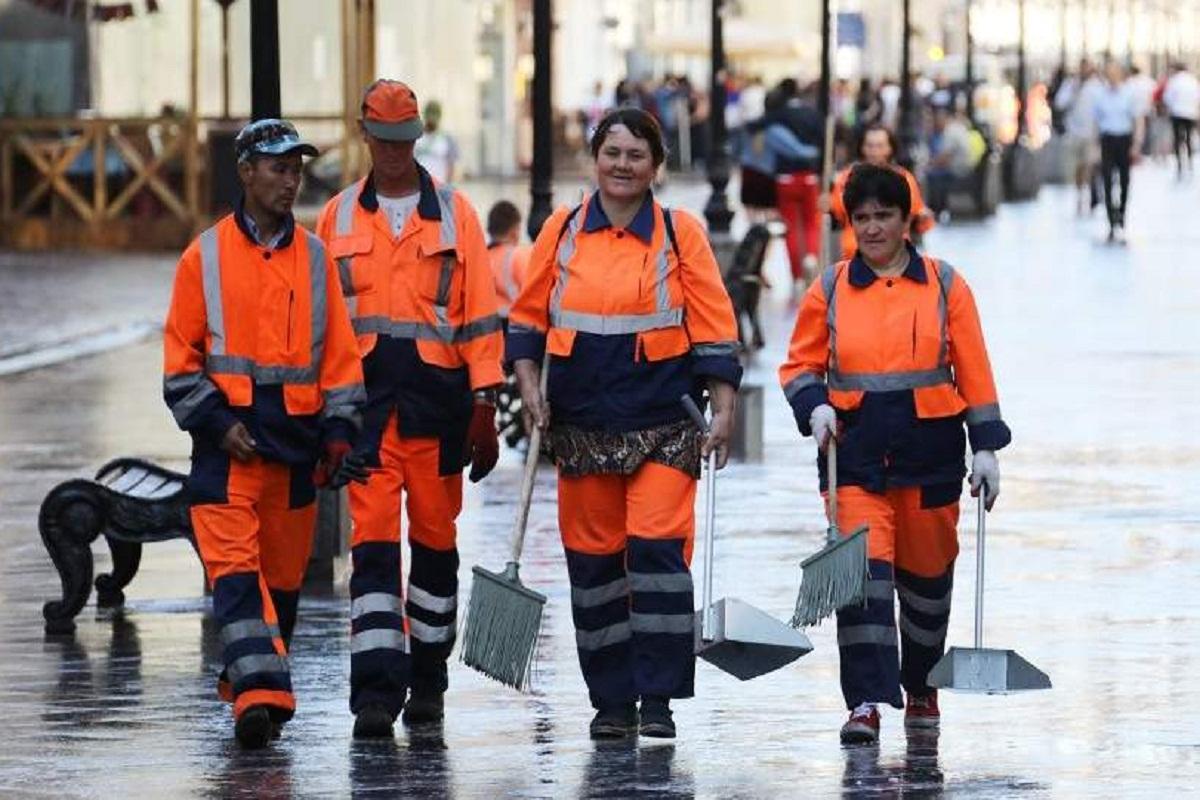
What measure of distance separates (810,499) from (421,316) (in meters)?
5.62

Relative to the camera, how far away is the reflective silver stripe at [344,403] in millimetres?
9188

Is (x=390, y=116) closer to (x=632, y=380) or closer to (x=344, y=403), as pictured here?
(x=344, y=403)

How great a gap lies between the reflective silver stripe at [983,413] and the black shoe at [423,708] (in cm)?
165

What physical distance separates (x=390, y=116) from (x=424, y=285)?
1.52ft

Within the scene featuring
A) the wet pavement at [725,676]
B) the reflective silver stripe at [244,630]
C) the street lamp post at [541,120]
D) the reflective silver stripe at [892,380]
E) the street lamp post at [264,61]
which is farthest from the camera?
the street lamp post at [541,120]

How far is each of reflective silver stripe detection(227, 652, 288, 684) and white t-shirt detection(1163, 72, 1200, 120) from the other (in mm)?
50827

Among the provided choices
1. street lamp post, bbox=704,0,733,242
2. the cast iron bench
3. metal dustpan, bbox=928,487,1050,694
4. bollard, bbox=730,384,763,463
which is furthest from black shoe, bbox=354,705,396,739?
street lamp post, bbox=704,0,733,242

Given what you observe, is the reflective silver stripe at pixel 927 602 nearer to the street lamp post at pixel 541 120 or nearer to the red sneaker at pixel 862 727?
the red sneaker at pixel 862 727

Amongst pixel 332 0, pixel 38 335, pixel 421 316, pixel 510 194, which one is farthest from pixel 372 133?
pixel 510 194

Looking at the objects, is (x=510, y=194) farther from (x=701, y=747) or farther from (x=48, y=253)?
(x=701, y=747)

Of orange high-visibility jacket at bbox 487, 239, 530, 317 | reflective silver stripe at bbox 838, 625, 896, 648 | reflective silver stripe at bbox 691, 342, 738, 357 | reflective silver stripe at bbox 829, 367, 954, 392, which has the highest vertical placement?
reflective silver stripe at bbox 691, 342, 738, 357

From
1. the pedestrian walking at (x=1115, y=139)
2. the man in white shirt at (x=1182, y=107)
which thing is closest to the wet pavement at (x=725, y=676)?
the pedestrian walking at (x=1115, y=139)

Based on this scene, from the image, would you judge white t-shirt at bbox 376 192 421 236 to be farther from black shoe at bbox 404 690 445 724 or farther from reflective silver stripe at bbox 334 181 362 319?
black shoe at bbox 404 690 445 724

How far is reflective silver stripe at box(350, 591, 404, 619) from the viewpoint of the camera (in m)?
9.48
